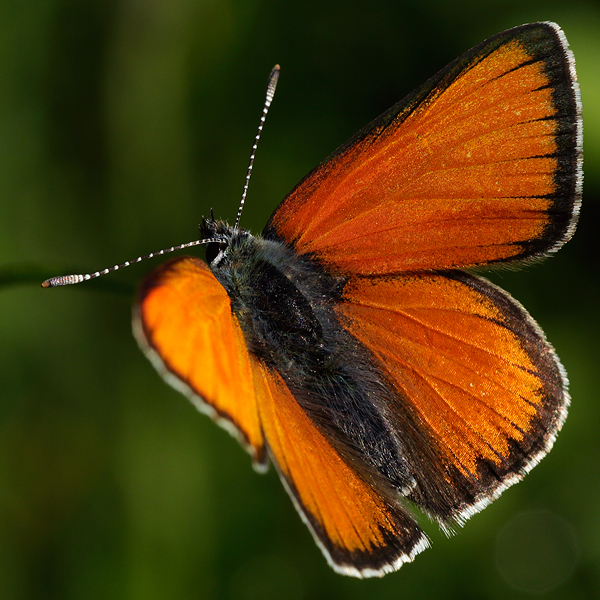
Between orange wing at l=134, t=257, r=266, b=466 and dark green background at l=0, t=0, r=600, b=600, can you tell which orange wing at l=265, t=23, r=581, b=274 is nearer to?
orange wing at l=134, t=257, r=266, b=466

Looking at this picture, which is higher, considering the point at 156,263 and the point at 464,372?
the point at 156,263

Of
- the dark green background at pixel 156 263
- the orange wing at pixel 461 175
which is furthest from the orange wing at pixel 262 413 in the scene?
the dark green background at pixel 156 263

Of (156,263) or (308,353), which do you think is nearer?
(308,353)

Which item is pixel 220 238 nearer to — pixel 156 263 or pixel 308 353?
pixel 308 353

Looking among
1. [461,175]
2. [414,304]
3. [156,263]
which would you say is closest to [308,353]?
[414,304]

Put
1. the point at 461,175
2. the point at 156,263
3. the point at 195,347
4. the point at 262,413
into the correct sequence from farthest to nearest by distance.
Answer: the point at 156,263
the point at 461,175
the point at 262,413
the point at 195,347

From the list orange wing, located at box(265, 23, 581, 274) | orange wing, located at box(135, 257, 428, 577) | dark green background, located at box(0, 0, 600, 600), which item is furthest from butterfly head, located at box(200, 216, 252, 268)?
dark green background, located at box(0, 0, 600, 600)
